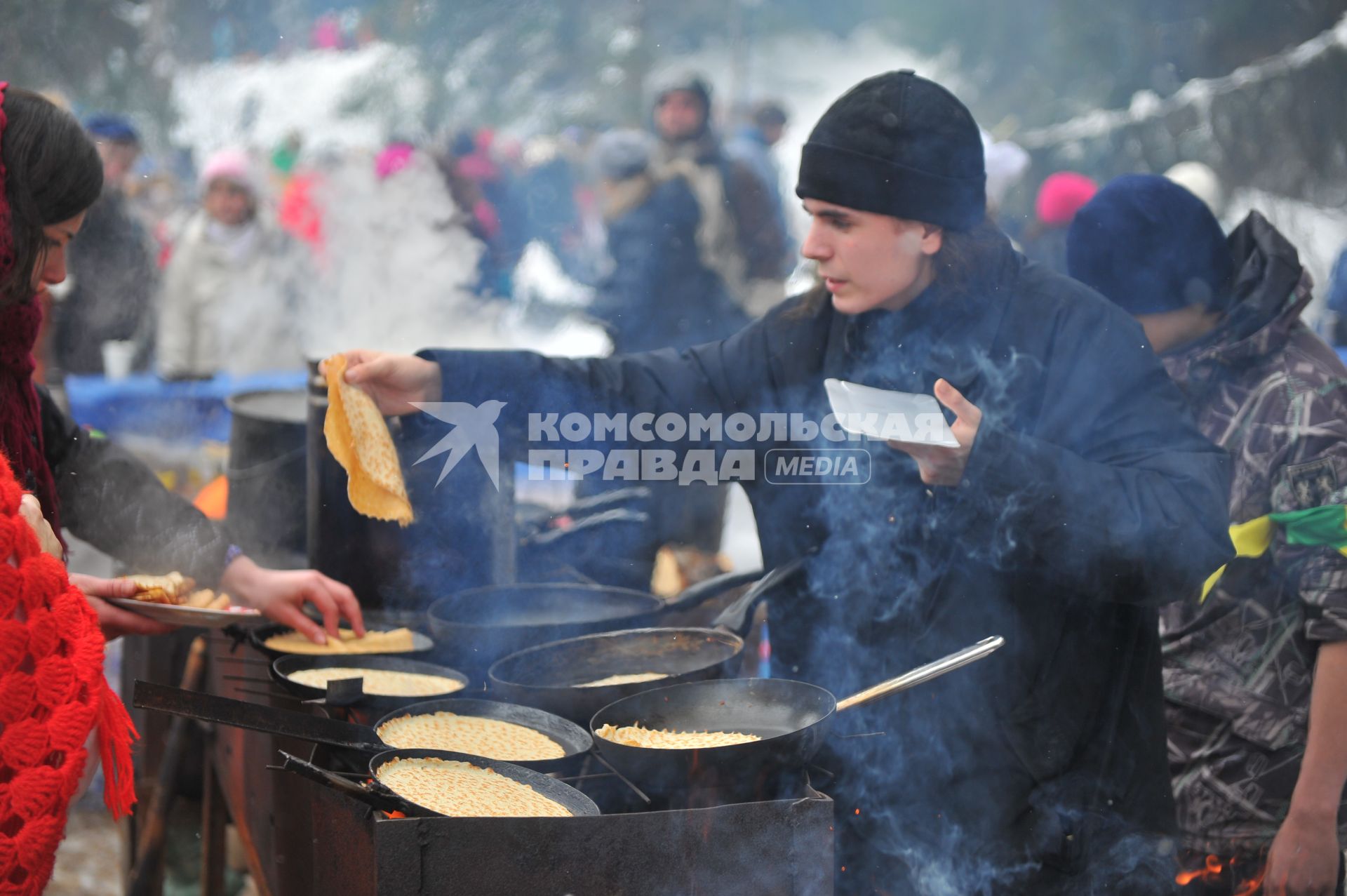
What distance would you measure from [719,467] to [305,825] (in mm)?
1347

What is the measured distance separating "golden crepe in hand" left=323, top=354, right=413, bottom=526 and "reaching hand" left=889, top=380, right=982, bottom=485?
4.17 ft

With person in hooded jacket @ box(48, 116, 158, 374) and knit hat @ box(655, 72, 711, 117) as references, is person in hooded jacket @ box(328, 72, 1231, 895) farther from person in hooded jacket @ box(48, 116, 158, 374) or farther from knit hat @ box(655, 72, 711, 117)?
person in hooded jacket @ box(48, 116, 158, 374)

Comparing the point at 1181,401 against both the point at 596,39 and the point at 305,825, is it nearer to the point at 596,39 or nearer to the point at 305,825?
the point at 305,825

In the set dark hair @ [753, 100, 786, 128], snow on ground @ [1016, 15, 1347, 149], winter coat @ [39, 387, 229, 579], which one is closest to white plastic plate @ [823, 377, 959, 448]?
winter coat @ [39, 387, 229, 579]

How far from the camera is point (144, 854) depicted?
3.25m

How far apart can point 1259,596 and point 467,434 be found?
2071mm

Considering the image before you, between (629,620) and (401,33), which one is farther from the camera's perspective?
(401,33)

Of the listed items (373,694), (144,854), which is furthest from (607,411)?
(144,854)

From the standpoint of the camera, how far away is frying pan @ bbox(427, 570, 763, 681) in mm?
2605

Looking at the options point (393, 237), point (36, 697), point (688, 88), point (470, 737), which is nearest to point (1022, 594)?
point (470, 737)

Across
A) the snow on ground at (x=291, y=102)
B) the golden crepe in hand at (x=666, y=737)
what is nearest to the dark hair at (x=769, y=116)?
the snow on ground at (x=291, y=102)

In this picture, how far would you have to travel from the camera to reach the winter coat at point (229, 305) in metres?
7.11

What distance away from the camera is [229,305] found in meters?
7.19

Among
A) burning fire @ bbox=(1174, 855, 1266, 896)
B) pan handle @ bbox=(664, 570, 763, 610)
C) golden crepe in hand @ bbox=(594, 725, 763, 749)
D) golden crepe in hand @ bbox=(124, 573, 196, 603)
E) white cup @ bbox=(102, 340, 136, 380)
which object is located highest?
white cup @ bbox=(102, 340, 136, 380)
